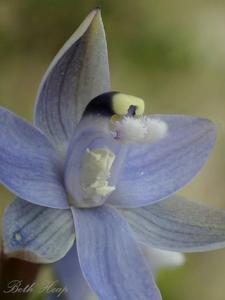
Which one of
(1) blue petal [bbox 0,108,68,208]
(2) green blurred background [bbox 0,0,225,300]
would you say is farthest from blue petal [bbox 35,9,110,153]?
(2) green blurred background [bbox 0,0,225,300]

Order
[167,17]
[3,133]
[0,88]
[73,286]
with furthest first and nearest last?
[167,17] < [0,88] < [73,286] < [3,133]

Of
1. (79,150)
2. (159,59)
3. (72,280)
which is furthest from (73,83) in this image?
(159,59)

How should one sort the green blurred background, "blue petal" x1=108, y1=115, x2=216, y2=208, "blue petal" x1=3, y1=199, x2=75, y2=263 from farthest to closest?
the green blurred background → "blue petal" x1=108, y1=115, x2=216, y2=208 → "blue petal" x1=3, y1=199, x2=75, y2=263

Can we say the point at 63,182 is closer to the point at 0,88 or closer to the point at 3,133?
the point at 3,133

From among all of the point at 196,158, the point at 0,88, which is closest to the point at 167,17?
the point at 0,88

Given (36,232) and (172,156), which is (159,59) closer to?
(172,156)

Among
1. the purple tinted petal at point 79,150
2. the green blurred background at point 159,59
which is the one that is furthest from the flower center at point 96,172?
the green blurred background at point 159,59

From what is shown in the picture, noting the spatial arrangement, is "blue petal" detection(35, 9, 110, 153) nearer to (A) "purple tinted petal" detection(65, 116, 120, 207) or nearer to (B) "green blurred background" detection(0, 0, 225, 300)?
(A) "purple tinted petal" detection(65, 116, 120, 207)
